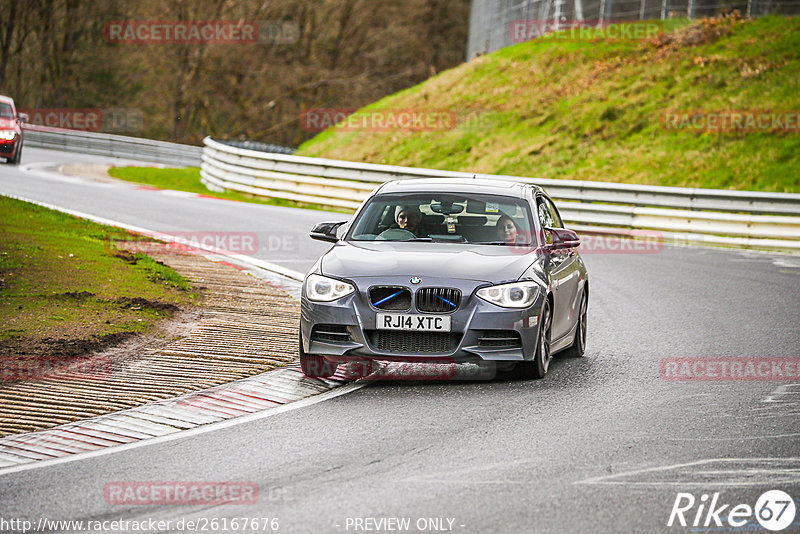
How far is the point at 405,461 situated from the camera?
6586mm

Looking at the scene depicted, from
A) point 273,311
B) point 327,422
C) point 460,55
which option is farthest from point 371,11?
point 327,422

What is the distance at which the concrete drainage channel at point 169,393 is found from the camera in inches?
278

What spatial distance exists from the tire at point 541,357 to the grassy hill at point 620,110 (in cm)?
1990

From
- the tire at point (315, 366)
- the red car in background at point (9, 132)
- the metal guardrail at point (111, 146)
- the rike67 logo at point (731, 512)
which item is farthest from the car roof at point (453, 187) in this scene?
the metal guardrail at point (111, 146)

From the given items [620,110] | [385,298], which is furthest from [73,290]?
[620,110]

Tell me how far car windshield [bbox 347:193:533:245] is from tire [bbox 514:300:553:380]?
93cm

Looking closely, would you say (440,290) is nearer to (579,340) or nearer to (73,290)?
(579,340)

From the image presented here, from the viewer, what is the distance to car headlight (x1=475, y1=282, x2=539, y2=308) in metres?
8.61

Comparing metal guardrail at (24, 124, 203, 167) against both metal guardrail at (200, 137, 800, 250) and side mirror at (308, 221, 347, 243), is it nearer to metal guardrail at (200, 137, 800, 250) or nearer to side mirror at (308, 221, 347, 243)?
metal guardrail at (200, 137, 800, 250)

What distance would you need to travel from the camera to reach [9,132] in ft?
106

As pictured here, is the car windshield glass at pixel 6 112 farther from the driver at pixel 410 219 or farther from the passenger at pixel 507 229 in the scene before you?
the passenger at pixel 507 229

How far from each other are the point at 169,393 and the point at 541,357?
2818 mm

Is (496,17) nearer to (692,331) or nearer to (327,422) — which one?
→ (692,331)

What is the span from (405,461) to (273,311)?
5.77 metres
